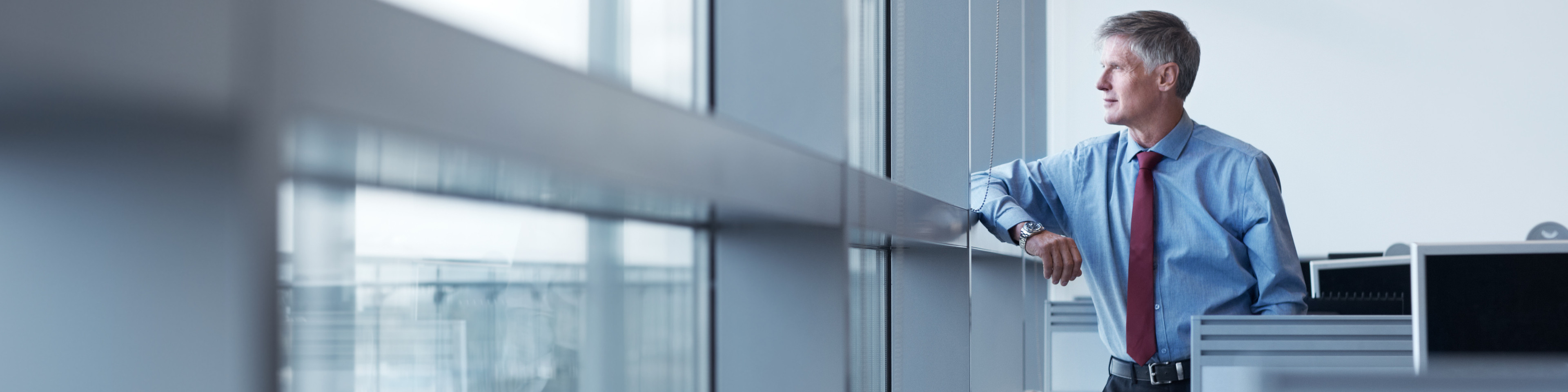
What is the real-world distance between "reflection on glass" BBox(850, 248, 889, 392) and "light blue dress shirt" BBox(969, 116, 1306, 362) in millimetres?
233

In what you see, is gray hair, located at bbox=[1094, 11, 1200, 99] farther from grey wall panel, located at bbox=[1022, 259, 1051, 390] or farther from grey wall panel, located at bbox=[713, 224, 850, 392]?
grey wall panel, located at bbox=[713, 224, 850, 392]

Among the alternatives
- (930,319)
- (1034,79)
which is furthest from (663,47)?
(1034,79)

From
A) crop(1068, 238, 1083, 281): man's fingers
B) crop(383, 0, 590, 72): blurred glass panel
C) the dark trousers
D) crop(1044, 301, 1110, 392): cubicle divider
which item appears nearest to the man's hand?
crop(1068, 238, 1083, 281): man's fingers

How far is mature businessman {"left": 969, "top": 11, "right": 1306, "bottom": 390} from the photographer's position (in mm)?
1893

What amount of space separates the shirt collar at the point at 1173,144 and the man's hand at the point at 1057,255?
15.5 inches

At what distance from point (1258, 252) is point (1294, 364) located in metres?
0.47

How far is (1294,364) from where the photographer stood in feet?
4.71

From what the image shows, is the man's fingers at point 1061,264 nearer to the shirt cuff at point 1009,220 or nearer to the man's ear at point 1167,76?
the shirt cuff at point 1009,220

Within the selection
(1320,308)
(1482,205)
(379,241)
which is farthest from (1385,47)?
(379,241)

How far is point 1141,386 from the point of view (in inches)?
77.2

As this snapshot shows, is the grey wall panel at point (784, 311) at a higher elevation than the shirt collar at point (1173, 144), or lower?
lower

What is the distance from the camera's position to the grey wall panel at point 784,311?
101cm

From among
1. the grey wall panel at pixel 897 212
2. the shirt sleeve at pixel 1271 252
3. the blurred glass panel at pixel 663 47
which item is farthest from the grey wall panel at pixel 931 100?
the blurred glass panel at pixel 663 47

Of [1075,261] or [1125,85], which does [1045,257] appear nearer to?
[1075,261]
